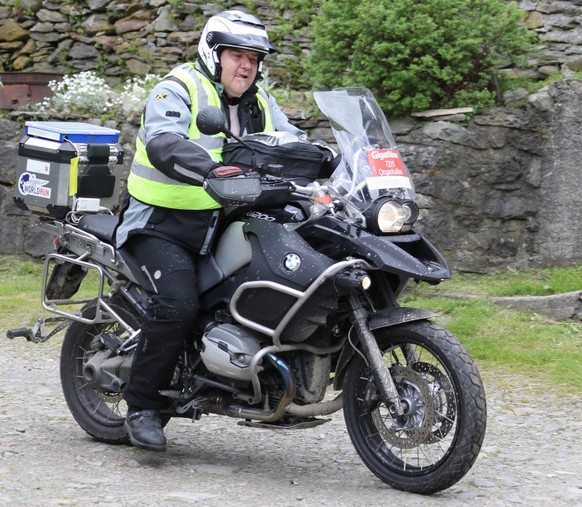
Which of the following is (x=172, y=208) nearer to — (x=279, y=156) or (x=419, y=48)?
(x=279, y=156)

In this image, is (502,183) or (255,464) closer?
(255,464)

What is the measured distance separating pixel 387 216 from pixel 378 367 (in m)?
0.59

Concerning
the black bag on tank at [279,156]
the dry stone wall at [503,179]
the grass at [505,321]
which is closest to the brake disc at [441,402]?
the black bag on tank at [279,156]

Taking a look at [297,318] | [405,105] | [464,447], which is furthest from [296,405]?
[405,105]

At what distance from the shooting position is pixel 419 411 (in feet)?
14.5

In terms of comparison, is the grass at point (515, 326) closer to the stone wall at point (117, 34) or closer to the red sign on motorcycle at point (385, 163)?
the red sign on motorcycle at point (385, 163)

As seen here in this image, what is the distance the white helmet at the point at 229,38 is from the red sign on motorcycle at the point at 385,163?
67 centimetres

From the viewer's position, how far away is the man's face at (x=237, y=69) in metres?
4.87

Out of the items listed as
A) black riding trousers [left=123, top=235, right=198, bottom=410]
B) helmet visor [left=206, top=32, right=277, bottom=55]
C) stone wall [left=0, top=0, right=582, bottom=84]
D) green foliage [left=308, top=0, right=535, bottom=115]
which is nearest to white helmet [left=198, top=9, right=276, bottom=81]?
helmet visor [left=206, top=32, right=277, bottom=55]

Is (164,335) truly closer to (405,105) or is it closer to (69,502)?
(69,502)

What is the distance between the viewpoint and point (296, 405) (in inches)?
181

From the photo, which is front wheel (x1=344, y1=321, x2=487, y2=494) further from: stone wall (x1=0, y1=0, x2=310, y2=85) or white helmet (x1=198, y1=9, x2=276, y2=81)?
stone wall (x1=0, y1=0, x2=310, y2=85)

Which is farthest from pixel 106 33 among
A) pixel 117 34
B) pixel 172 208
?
pixel 172 208

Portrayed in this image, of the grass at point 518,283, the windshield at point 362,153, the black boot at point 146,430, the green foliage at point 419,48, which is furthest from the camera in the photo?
the green foliage at point 419,48
